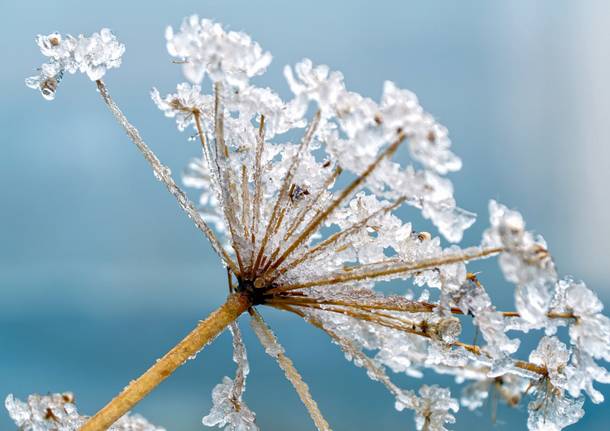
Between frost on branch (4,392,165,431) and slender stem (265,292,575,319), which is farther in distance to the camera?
frost on branch (4,392,165,431)

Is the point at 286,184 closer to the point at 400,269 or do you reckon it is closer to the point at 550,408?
the point at 400,269

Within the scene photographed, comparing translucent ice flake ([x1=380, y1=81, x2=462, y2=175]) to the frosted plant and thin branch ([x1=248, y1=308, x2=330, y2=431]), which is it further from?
thin branch ([x1=248, y1=308, x2=330, y2=431])

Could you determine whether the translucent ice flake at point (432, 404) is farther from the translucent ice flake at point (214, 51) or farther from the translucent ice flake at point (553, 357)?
the translucent ice flake at point (214, 51)

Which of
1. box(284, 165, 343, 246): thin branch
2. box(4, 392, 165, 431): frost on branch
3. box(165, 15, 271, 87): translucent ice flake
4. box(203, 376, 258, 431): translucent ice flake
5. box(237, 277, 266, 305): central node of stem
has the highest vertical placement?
box(165, 15, 271, 87): translucent ice flake

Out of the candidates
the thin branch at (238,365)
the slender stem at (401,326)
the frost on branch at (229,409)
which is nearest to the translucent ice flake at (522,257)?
the slender stem at (401,326)

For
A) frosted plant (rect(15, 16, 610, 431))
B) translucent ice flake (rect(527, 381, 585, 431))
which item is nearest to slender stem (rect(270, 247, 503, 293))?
frosted plant (rect(15, 16, 610, 431))

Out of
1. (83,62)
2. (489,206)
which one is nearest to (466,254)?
(489,206)
